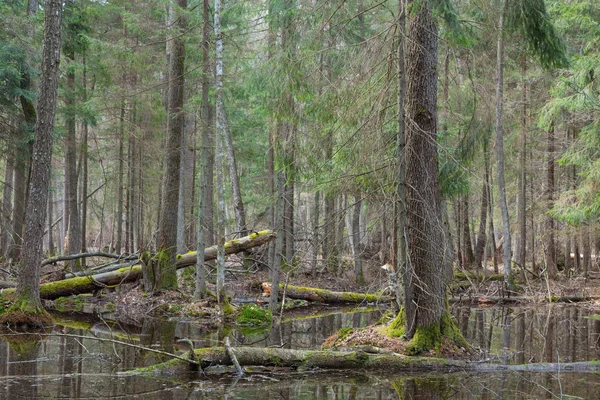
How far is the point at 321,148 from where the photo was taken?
10.1 meters

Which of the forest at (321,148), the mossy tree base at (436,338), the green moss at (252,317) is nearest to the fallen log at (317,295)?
the forest at (321,148)

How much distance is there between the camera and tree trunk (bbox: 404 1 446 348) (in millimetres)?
8914

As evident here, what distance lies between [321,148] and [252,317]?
4873mm

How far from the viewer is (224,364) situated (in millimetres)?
7918

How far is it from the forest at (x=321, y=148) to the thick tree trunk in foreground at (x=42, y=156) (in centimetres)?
4

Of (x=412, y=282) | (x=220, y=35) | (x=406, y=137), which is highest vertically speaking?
(x=220, y=35)

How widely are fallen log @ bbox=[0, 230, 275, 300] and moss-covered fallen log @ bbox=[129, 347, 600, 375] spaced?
896 cm

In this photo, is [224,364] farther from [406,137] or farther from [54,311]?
[54,311]

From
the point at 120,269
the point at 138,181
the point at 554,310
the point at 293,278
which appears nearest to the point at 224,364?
the point at 120,269

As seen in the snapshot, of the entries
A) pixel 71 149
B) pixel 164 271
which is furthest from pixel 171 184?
pixel 71 149

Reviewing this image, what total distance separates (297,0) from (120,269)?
8.81 meters

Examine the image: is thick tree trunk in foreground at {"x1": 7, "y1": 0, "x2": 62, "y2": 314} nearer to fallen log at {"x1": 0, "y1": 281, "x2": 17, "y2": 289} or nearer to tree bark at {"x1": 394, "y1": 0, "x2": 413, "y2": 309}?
fallen log at {"x1": 0, "y1": 281, "x2": 17, "y2": 289}

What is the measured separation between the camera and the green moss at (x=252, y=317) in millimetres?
13073

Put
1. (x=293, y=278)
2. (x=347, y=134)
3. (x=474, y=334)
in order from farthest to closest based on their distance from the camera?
1. (x=293, y=278)
2. (x=474, y=334)
3. (x=347, y=134)
